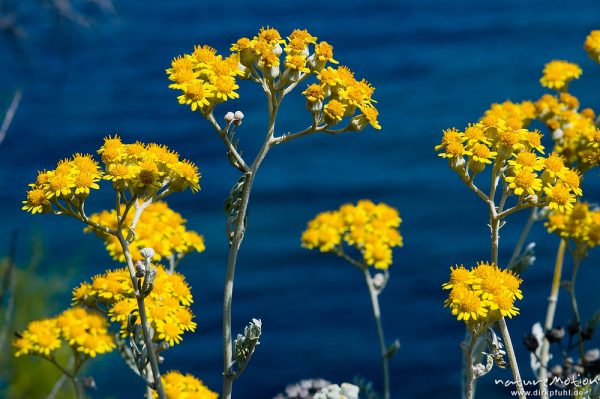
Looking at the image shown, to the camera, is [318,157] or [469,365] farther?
[318,157]

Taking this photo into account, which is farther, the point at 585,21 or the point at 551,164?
the point at 585,21

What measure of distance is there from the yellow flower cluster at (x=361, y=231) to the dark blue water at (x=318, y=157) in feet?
8.42

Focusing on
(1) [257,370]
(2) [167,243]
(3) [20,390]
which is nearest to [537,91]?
(1) [257,370]

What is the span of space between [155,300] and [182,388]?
456 mm

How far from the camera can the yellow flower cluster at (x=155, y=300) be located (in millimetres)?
3111

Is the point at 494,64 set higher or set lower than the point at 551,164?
higher

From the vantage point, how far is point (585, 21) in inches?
425

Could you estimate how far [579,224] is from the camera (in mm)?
3938

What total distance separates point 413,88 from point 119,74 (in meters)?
3.27

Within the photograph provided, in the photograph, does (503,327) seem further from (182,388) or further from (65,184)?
(65,184)

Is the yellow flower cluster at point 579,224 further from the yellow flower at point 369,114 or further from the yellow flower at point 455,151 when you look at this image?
the yellow flower at point 369,114

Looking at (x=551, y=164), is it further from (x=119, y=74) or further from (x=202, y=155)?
(x=119, y=74)

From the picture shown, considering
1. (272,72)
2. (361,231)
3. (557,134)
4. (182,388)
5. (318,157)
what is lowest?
(182,388)

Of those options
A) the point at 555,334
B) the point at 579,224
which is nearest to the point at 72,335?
the point at 555,334
